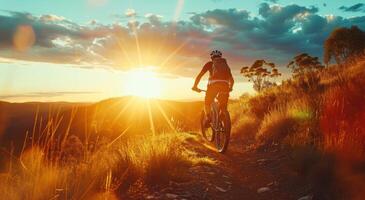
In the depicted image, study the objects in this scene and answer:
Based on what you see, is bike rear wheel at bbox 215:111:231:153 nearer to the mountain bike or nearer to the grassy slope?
the mountain bike

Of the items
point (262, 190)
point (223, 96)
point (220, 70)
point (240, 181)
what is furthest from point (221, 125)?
point (262, 190)

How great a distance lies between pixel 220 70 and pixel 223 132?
157cm

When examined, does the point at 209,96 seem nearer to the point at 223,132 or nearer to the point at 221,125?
the point at 221,125

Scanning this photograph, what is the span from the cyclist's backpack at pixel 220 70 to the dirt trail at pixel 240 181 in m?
2.04

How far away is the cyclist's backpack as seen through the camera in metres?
10.8

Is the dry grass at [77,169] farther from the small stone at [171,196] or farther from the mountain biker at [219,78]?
the mountain biker at [219,78]

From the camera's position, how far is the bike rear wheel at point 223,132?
10440mm

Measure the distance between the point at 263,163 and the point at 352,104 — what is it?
7.58 feet

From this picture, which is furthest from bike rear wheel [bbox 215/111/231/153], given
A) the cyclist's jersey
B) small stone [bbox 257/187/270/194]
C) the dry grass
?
small stone [bbox 257/187/270/194]

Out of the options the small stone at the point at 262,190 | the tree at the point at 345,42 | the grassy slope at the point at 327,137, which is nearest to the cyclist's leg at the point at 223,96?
the grassy slope at the point at 327,137

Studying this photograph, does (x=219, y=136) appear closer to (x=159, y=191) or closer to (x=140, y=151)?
(x=140, y=151)

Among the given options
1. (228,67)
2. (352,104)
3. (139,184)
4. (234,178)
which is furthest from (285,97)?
(139,184)

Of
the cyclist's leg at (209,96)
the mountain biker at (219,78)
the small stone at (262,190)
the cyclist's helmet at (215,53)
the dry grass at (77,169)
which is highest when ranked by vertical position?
the cyclist's helmet at (215,53)

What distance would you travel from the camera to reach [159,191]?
638cm
